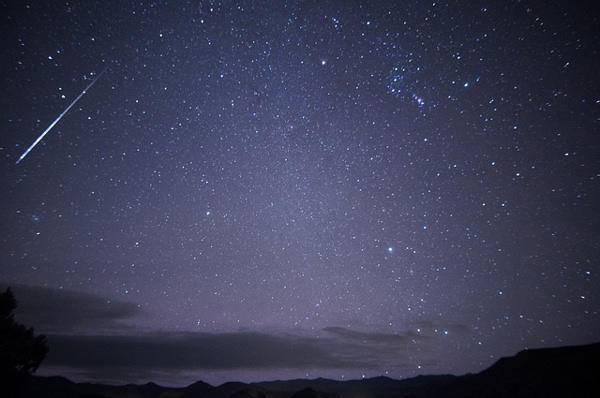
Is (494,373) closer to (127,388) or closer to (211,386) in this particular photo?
(211,386)

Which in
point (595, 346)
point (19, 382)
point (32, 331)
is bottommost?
point (19, 382)

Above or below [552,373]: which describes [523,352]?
above

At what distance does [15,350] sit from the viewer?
17344mm

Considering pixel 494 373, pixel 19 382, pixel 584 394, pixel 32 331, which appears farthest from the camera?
pixel 494 373

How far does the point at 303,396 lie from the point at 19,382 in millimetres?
56314

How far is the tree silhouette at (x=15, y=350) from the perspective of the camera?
1634 centimetres

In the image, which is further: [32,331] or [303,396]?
[303,396]

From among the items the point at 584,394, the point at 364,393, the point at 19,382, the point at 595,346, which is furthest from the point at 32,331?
the point at 364,393

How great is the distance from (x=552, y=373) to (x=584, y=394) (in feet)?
22.0

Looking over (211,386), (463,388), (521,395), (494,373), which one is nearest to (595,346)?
(521,395)

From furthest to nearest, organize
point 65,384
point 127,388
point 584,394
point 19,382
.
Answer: point 127,388
point 65,384
point 584,394
point 19,382

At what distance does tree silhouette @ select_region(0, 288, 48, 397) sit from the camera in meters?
16.3

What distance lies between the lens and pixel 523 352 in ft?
164

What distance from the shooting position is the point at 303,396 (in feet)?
208
